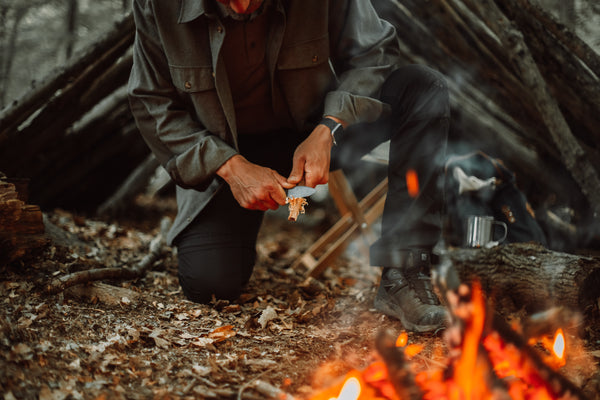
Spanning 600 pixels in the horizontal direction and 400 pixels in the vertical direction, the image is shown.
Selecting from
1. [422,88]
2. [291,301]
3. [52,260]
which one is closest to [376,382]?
[291,301]

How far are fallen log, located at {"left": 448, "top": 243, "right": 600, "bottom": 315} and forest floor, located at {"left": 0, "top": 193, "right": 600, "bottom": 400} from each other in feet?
0.71

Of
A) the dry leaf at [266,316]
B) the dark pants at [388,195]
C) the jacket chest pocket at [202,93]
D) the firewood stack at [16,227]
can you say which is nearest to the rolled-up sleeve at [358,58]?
the dark pants at [388,195]

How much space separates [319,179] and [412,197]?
48 cm

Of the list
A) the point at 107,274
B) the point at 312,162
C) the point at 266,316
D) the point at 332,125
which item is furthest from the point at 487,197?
the point at 107,274

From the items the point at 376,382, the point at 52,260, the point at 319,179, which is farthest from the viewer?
the point at 52,260

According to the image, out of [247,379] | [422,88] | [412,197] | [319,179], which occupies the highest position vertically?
[422,88]

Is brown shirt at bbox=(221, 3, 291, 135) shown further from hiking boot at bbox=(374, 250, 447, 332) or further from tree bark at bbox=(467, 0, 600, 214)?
tree bark at bbox=(467, 0, 600, 214)

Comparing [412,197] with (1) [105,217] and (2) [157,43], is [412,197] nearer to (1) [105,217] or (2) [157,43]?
(2) [157,43]

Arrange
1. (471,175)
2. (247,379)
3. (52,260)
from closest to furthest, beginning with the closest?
(247,379) < (52,260) < (471,175)

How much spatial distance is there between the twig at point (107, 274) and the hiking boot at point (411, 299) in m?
1.45

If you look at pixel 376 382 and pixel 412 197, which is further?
pixel 412 197

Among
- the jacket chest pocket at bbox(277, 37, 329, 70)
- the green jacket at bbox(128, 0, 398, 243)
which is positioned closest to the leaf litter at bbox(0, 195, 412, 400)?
the green jacket at bbox(128, 0, 398, 243)

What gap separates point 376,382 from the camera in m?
1.40

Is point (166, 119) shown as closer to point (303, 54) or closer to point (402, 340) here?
point (303, 54)
